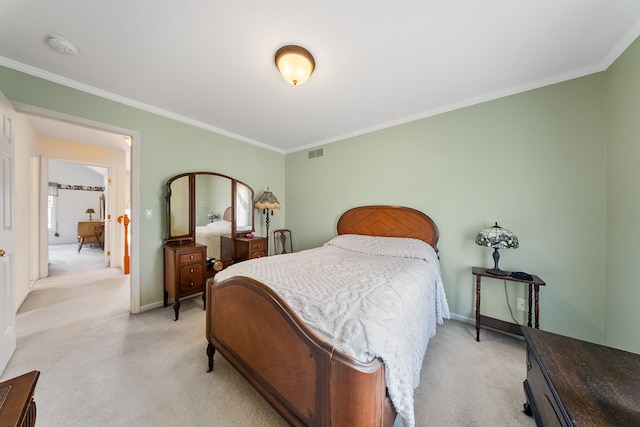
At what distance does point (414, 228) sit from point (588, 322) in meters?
1.65

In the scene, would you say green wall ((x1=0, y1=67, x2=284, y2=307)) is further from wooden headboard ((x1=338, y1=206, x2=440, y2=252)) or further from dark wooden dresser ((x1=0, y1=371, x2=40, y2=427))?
dark wooden dresser ((x1=0, y1=371, x2=40, y2=427))

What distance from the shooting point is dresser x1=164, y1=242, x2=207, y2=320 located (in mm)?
2496

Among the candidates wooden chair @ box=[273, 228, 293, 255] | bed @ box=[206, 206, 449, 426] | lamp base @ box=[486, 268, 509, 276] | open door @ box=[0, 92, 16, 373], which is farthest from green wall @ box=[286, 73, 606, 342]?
open door @ box=[0, 92, 16, 373]

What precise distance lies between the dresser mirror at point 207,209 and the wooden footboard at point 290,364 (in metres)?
1.64

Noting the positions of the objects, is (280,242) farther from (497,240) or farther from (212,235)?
(497,240)

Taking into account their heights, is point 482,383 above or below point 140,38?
below

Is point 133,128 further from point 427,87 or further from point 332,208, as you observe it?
point 427,87

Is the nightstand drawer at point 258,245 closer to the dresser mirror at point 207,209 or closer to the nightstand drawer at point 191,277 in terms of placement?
the dresser mirror at point 207,209

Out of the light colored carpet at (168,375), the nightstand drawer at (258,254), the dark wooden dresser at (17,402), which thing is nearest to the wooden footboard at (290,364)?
the light colored carpet at (168,375)

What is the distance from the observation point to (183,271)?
2.54 metres

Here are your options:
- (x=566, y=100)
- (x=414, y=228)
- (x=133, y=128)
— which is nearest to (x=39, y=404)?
(x=133, y=128)

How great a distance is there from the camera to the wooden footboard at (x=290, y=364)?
0.84m

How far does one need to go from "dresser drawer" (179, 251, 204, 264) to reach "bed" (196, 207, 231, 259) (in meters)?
0.33

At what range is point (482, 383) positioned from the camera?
63.2 inches
